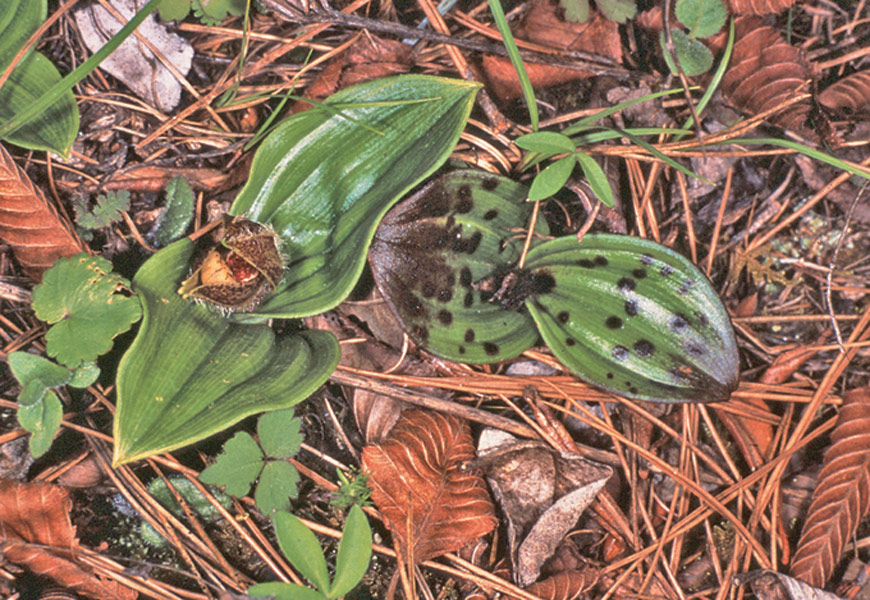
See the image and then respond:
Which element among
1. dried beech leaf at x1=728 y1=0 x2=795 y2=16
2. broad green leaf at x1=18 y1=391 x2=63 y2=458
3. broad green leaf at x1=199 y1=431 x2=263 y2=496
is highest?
dried beech leaf at x1=728 y1=0 x2=795 y2=16

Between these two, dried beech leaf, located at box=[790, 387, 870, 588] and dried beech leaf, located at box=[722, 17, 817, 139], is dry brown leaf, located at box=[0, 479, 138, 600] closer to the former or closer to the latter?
dried beech leaf, located at box=[790, 387, 870, 588]

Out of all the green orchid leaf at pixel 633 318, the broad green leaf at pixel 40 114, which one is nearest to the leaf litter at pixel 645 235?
the broad green leaf at pixel 40 114

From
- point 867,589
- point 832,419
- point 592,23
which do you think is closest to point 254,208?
point 592,23

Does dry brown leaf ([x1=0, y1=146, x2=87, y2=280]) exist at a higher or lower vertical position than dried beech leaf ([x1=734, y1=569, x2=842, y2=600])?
higher

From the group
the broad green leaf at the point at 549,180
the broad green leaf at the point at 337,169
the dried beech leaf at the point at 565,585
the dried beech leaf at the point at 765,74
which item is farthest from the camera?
the dried beech leaf at the point at 765,74

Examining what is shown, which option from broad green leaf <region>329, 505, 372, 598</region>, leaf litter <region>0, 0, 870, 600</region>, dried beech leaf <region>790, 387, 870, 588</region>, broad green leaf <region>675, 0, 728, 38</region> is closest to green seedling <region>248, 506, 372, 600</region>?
broad green leaf <region>329, 505, 372, 598</region>

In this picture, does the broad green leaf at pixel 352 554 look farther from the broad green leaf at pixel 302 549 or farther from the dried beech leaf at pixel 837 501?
the dried beech leaf at pixel 837 501
